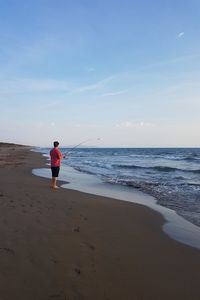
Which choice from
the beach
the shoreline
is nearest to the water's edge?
the shoreline

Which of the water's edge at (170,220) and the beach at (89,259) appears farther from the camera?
the water's edge at (170,220)

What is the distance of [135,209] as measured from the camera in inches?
333

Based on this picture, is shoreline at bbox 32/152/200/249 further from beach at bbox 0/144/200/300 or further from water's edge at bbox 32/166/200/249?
beach at bbox 0/144/200/300

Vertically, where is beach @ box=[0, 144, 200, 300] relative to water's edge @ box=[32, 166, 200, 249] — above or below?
above

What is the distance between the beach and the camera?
3371 mm

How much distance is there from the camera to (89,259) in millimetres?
4230

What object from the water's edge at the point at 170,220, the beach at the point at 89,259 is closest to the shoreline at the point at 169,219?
the water's edge at the point at 170,220

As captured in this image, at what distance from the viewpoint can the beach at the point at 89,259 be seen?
133 inches

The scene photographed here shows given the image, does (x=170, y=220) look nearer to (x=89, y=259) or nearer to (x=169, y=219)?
(x=169, y=219)

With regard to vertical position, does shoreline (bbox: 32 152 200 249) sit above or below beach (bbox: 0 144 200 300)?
below

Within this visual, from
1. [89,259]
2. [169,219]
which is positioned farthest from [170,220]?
[89,259]

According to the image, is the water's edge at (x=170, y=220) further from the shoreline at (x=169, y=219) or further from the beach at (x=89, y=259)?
the beach at (x=89, y=259)

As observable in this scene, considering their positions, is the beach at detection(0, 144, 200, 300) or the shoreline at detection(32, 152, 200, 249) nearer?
the beach at detection(0, 144, 200, 300)

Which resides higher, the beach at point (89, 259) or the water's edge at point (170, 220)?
the beach at point (89, 259)
